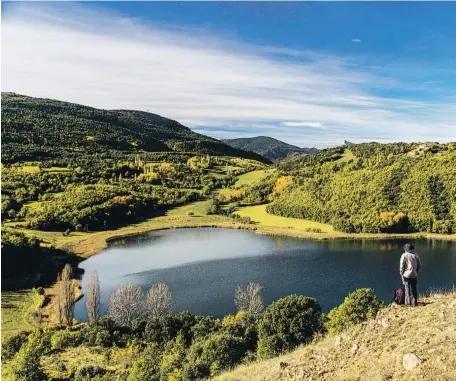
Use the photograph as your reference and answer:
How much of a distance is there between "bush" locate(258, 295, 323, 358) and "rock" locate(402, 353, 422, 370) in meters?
20.4

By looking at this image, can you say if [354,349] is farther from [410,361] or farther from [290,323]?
[290,323]

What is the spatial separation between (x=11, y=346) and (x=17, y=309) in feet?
53.9

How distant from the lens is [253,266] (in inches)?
2813

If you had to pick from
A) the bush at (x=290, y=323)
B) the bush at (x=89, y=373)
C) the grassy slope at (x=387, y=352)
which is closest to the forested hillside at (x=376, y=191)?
the bush at (x=290, y=323)

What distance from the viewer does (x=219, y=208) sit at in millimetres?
124500

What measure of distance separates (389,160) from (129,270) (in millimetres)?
83146

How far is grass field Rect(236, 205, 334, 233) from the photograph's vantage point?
345 feet

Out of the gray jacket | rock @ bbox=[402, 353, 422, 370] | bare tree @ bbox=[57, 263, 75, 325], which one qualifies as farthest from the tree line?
rock @ bbox=[402, 353, 422, 370]

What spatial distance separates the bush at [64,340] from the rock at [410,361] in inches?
1320

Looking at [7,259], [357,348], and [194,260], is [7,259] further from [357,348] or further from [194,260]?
[357,348]

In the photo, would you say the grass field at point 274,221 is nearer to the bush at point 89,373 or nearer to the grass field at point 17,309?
the grass field at point 17,309

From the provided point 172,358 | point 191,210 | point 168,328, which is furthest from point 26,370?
point 191,210

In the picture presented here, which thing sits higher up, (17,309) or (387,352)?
(387,352)

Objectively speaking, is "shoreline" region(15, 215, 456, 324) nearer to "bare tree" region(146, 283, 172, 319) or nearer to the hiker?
"bare tree" region(146, 283, 172, 319)
